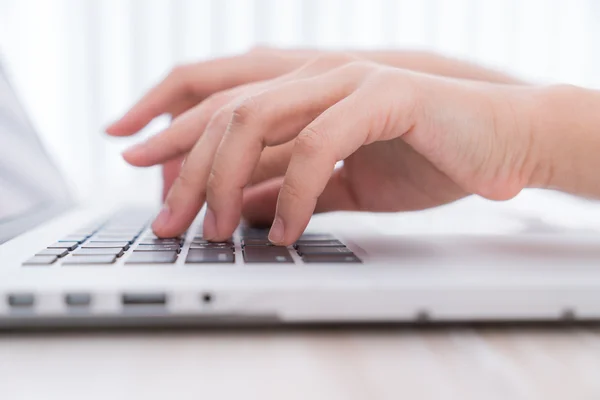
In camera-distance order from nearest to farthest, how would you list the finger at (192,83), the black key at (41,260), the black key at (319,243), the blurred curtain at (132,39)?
1. the black key at (41,260)
2. the black key at (319,243)
3. the finger at (192,83)
4. the blurred curtain at (132,39)

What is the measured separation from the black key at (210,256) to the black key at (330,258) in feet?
0.17

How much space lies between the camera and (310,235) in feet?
1.77

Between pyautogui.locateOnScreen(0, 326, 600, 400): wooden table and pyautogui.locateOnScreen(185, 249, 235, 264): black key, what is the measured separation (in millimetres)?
73

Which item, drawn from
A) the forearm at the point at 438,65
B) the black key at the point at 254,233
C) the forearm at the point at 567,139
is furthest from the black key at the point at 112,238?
the forearm at the point at 438,65

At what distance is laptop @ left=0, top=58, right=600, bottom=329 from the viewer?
31cm

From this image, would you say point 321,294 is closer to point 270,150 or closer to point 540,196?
point 270,150

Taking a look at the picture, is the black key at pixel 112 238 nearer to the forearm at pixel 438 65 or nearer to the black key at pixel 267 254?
the black key at pixel 267 254

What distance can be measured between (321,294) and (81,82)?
2527mm

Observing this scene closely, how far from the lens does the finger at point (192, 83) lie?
27.2 inches

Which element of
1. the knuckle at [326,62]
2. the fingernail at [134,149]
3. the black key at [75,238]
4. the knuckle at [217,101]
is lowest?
the black key at [75,238]

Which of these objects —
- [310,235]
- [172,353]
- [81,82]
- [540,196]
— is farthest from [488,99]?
[81,82]

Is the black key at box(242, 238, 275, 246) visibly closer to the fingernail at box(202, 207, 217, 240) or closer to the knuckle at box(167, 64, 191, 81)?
the fingernail at box(202, 207, 217, 240)

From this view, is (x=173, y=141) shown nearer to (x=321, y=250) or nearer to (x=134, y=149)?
(x=134, y=149)

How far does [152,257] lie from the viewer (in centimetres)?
39
